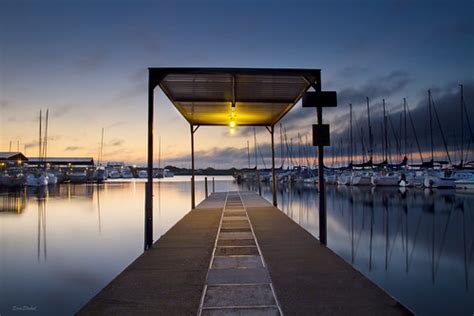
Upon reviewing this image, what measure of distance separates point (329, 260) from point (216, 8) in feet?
35.5

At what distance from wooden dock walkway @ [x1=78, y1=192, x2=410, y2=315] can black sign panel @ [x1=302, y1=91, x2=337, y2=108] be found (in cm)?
292

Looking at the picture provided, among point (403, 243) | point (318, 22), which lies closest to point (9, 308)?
point (403, 243)

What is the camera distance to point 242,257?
5.36 m

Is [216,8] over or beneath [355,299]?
over

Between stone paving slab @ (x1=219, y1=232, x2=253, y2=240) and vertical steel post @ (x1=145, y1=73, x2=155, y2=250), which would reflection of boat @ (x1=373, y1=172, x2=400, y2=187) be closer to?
stone paving slab @ (x1=219, y1=232, x2=253, y2=240)

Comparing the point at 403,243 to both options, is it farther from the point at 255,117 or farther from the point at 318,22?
the point at 318,22

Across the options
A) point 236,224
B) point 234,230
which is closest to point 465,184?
point 236,224

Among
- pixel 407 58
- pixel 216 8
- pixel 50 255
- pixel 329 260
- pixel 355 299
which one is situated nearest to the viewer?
pixel 355 299

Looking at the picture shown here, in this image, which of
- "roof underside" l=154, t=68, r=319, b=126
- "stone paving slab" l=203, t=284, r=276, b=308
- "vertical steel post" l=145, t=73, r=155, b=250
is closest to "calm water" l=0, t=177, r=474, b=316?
"vertical steel post" l=145, t=73, r=155, b=250

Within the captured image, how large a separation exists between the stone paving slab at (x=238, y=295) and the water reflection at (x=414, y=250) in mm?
2884

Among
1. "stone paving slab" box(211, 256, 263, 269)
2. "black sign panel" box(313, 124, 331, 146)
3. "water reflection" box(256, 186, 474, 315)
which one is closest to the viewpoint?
"stone paving slab" box(211, 256, 263, 269)

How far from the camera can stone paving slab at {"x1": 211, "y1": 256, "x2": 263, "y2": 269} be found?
4863 millimetres

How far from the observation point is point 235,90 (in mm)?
8953

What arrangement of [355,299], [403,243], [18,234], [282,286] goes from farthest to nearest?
[18,234], [403,243], [282,286], [355,299]
